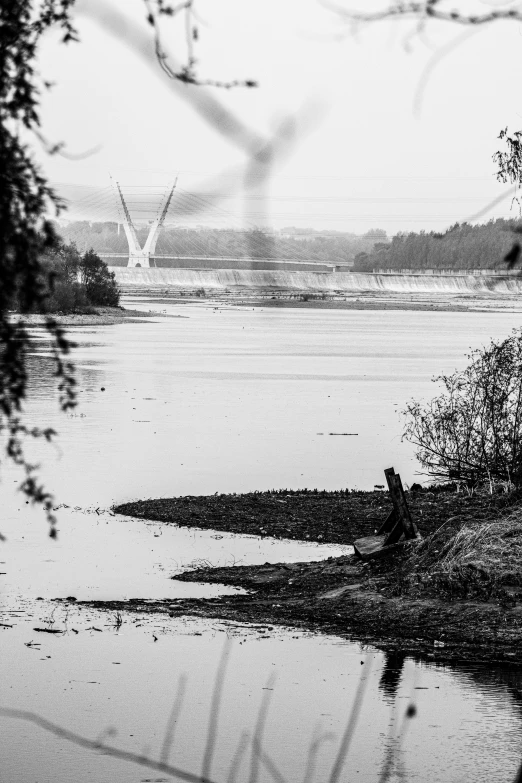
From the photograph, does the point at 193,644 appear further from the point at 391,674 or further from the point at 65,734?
the point at 65,734

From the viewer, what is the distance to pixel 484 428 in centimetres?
2986

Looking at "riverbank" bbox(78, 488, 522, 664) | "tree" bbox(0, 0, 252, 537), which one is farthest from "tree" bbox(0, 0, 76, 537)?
"riverbank" bbox(78, 488, 522, 664)

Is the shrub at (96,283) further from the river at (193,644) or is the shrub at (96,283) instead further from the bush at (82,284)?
the river at (193,644)

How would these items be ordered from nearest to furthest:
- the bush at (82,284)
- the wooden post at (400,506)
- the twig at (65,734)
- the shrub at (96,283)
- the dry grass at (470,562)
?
the twig at (65,734) < the dry grass at (470,562) < the wooden post at (400,506) < the bush at (82,284) < the shrub at (96,283)

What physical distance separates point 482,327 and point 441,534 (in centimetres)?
9825

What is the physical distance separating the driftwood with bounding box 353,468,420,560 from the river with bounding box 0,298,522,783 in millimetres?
2108

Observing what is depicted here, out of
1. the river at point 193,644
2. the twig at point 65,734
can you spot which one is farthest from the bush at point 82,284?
the twig at point 65,734

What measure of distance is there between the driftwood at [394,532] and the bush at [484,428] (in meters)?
8.92

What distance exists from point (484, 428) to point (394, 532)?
37.8 ft

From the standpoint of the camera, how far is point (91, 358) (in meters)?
70.5

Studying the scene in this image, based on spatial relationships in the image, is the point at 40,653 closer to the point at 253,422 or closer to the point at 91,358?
the point at 253,422

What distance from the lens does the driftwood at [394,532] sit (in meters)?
18.7

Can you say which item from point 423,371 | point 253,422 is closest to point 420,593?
point 253,422

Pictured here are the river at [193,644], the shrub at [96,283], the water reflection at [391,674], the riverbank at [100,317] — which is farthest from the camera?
the shrub at [96,283]
